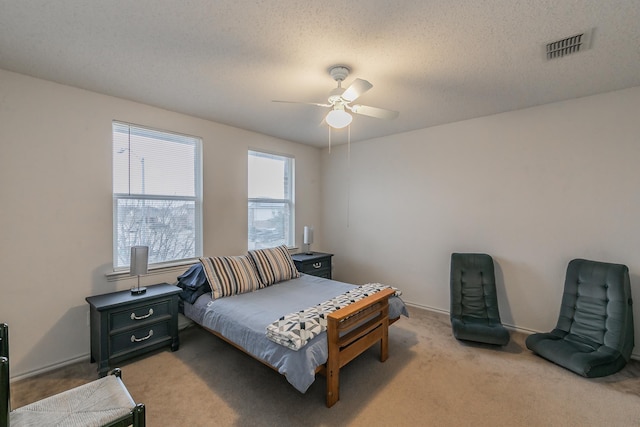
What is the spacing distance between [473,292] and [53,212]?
440 cm

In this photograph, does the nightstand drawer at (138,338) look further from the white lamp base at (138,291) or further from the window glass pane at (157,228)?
the window glass pane at (157,228)

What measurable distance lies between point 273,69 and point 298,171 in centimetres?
257

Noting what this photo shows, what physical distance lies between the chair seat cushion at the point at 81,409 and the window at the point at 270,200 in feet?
8.79

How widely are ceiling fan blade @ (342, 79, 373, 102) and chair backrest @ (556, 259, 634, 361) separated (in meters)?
2.79

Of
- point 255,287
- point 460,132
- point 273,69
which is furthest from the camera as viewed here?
point 460,132

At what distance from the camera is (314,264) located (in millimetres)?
4242

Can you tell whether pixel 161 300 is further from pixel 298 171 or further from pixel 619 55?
pixel 619 55

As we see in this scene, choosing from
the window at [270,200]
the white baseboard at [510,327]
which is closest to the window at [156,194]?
the window at [270,200]

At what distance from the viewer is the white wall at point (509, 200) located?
272cm

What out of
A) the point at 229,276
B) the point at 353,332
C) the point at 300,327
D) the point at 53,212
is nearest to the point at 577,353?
the point at 353,332

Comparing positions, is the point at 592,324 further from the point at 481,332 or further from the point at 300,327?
the point at 300,327

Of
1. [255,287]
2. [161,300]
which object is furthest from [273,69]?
[161,300]

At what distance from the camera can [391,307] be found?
2766 millimetres

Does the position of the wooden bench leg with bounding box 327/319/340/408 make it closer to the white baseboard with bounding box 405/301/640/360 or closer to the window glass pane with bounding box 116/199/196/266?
the window glass pane with bounding box 116/199/196/266
